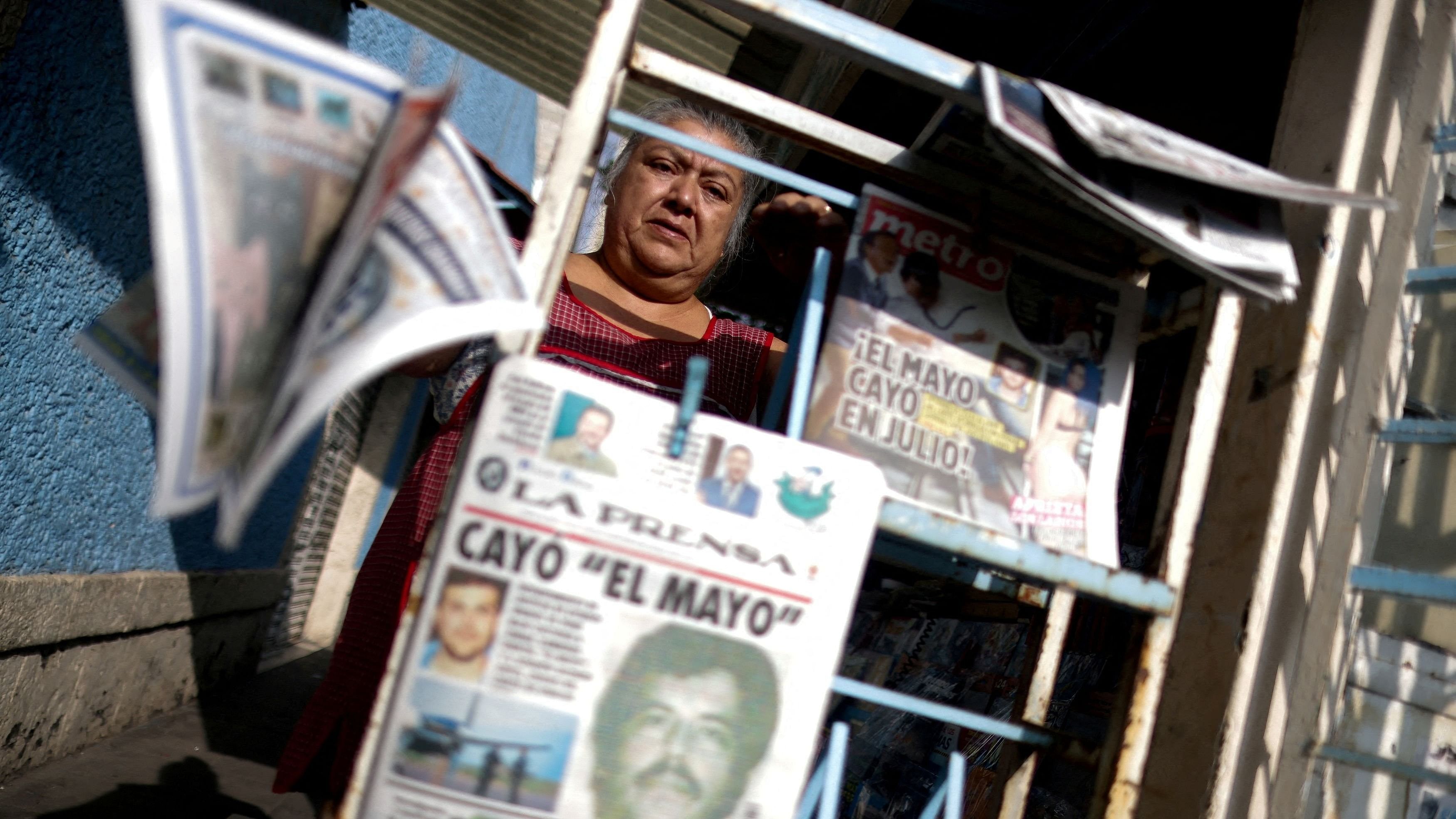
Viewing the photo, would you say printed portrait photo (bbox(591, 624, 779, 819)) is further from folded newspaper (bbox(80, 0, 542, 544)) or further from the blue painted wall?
the blue painted wall

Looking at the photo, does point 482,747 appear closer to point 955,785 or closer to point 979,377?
point 955,785

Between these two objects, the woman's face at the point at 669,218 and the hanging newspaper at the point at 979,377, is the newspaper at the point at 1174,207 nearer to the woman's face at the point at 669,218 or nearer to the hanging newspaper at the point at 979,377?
the hanging newspaper at the point at 979,377

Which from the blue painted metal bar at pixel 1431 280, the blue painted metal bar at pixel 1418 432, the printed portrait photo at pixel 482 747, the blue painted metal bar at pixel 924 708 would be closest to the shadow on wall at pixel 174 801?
the printed portrait photo at pixel 482 747

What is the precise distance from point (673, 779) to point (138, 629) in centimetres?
286

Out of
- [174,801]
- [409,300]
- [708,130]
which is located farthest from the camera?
[174,801]

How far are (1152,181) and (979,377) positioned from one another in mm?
337

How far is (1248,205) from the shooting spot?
47.8 inches

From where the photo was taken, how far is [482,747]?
96 cm

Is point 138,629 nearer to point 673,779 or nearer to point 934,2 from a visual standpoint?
point 673,779

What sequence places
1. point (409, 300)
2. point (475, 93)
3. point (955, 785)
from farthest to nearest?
point (475, 93), point (955, 785), point (409, 300)

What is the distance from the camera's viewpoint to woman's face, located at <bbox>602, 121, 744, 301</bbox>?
182 centimetres

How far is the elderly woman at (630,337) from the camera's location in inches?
56.2

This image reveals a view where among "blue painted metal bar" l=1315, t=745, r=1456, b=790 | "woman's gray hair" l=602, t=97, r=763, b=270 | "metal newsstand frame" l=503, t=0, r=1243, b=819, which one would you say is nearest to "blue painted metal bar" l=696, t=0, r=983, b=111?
"metal newsstand frame" l=503, t=0, r=1243, b=819

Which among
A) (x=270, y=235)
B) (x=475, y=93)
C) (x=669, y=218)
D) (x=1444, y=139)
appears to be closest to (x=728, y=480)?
(x=270, y=235)
